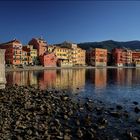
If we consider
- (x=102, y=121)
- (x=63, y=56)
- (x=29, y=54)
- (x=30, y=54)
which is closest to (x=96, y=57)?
(x=63, y=56)

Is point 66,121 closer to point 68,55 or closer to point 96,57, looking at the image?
point 68,55

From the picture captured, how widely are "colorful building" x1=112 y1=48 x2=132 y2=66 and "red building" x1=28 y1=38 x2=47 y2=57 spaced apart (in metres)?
60.7

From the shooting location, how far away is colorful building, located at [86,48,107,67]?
171750mm

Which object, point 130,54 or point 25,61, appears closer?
point 25,61

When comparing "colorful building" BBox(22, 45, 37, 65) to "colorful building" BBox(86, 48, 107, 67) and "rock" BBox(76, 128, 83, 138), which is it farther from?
"rock" BBox(76, 128, 83, 138)

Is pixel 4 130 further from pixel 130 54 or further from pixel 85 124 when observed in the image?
pixel 130 54

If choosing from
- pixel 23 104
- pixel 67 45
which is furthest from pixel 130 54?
pixel 23 104

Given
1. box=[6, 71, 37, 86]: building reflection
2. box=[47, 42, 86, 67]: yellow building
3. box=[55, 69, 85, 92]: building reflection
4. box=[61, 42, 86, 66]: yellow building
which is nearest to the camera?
box=[55, 69, 85, 92]: building reflection

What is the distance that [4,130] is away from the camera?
A: 19594 millimetres

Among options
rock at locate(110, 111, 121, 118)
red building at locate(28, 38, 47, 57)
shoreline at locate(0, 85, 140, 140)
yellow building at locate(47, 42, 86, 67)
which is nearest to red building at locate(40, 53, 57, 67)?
red building at locate(28, 38, 47, 57)

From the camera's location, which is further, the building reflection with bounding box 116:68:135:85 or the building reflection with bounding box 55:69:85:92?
the building reflection with bounding box 116:68:135:85

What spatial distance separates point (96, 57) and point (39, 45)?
151 feet

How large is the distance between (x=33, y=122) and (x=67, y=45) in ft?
494

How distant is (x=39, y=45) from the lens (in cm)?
13950
